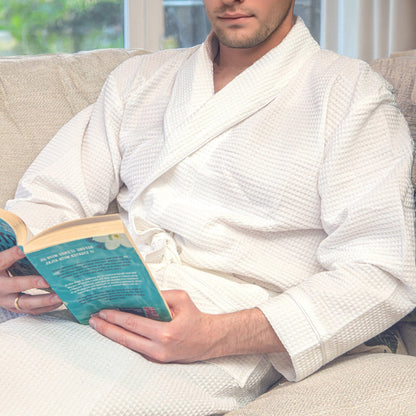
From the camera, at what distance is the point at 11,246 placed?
106cm

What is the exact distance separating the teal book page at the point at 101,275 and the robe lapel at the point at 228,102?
1.22 ft

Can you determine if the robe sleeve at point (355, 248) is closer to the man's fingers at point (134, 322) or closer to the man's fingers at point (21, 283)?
the man's fingers at point (134, 322)

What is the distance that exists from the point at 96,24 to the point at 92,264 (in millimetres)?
1865

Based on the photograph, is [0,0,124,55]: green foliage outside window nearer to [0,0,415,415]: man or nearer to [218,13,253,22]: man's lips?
[0,0,415,415]: man

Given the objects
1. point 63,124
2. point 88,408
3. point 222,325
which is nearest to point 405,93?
point 222,325

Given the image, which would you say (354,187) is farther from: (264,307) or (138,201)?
(138,201)

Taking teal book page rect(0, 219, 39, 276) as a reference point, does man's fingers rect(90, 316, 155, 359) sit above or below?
below

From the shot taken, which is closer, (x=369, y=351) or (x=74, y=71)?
(x=369, y=351)

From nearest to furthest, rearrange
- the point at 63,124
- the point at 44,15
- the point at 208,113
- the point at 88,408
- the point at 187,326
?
the point at 88,408, the point at 187,326, the point at 208,113, the point at 63,124, the point at 44,15

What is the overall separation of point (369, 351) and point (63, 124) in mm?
860

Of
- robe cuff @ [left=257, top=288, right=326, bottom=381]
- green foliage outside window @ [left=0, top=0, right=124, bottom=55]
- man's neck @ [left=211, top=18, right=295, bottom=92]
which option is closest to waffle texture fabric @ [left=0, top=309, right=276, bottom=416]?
robe cuff @ [left=257, top=288, right=326, bottom=381]

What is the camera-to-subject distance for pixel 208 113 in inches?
52.0

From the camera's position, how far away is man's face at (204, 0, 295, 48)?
132 centimetres

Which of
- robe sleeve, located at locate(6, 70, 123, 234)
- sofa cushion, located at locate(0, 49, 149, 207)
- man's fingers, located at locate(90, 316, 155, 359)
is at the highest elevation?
sofa cushion, located at locate(0, 49, 149, 207)
